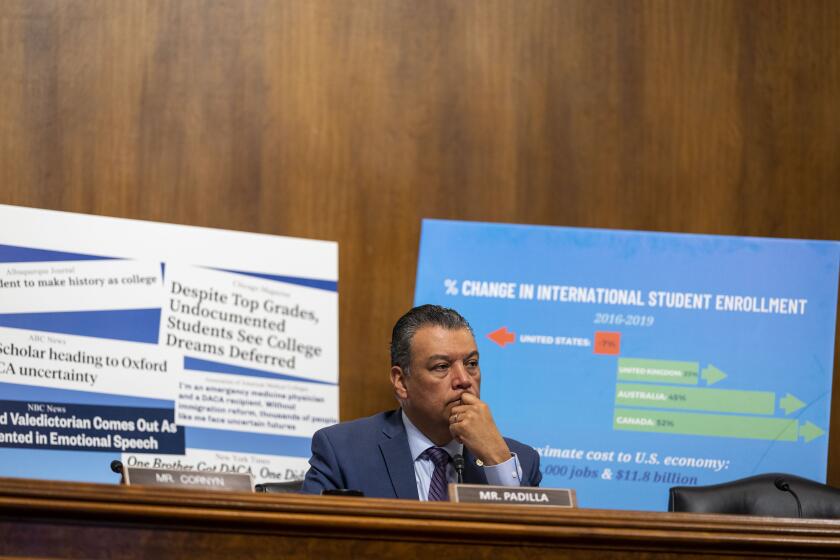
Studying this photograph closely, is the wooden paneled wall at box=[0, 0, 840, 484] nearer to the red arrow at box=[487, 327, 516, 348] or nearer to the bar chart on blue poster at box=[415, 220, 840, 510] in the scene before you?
the bar chart on blue poster at box=[415, 220, 840, 510]

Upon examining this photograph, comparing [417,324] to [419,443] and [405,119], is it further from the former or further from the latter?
[405,119]

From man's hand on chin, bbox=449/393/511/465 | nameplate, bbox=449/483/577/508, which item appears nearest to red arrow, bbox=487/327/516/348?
man's hand on chin, bbox=449/393/511/465

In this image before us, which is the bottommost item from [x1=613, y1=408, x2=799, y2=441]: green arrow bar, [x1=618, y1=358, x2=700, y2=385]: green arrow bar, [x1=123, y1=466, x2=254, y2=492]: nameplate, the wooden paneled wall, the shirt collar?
[x1=123, y1=466, x2=254, y2=492]: nameplate

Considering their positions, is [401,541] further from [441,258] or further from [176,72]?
[176,72]

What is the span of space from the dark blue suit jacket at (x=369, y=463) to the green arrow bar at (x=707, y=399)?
4.27 feet

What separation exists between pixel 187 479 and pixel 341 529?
1.32 feet

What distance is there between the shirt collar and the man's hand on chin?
0.13 meters

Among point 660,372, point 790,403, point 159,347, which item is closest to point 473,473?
point 660,372

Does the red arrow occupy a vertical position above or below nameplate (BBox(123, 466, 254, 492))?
above

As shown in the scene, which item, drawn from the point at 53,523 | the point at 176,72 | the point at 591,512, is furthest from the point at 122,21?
the point at 591,512

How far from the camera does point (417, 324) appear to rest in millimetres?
3375

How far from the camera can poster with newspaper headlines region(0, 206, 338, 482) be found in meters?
4.25

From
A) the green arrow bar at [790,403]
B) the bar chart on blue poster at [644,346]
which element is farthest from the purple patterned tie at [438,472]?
the green arrow bar at [790,403]

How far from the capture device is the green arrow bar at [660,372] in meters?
4.48
